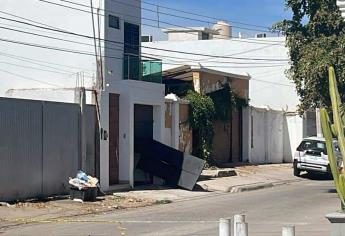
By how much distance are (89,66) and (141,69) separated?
2693 millimetres

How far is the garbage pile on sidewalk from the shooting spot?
21.1 m

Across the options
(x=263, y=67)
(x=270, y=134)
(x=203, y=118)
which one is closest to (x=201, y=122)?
(x=203, y=118)

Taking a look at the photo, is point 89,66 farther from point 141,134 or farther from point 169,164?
point 169,164

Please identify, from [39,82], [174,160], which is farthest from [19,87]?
[174,160]

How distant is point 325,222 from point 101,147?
9383 mm

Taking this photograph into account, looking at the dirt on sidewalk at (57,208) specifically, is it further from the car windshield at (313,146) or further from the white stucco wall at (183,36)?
the white stucco wall at (183,36)

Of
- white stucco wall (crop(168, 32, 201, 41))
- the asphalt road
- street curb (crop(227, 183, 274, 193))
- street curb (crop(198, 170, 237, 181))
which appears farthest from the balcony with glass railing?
white stucco wall (crop(168, 32, 201, 41))

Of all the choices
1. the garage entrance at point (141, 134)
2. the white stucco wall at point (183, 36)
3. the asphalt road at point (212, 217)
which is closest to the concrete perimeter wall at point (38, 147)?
the asphalt road at point (212, 217)

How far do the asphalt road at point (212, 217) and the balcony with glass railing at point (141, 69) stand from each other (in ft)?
17.3

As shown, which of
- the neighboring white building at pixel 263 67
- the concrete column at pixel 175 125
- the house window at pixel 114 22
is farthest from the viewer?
the neighboring white building at pixel 263 67

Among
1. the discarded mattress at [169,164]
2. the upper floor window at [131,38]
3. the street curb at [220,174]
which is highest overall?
the upper floor window at [131,38]

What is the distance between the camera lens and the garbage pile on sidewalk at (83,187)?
21109 mm

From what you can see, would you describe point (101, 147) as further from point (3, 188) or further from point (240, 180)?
point (240, 180)

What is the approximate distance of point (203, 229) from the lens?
50.6ft
